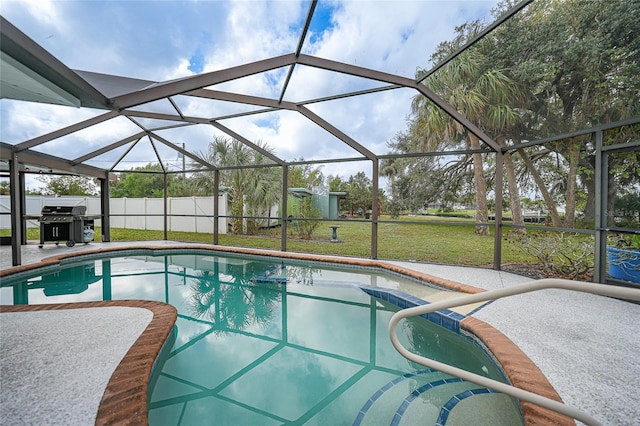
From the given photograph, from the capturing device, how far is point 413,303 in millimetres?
4273

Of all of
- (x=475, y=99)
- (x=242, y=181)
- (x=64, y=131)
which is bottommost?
(x=242, y=181)

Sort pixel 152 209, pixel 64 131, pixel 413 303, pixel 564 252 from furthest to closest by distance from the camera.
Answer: pixel 152 209, pixel 64 131, pixel 564 252, pixel 413 303

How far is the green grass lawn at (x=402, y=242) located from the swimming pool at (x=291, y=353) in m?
→ 2.61

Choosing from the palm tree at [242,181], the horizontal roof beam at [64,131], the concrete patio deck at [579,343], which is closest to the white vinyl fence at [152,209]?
the palm tree at [242,181]

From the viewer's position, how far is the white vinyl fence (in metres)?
12.3

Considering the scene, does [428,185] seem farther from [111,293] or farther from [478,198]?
[111,293]

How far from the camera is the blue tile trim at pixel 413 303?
11.6 ft

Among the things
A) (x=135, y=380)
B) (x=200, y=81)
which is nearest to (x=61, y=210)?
(x=200, y=81)

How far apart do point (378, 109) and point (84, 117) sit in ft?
22.2

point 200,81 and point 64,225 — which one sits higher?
point 200,81

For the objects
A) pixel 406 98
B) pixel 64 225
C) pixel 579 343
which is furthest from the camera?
pixel 64 225

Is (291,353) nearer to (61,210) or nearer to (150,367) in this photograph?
(150,367)

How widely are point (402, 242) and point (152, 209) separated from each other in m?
11.4

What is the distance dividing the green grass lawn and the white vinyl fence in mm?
503
